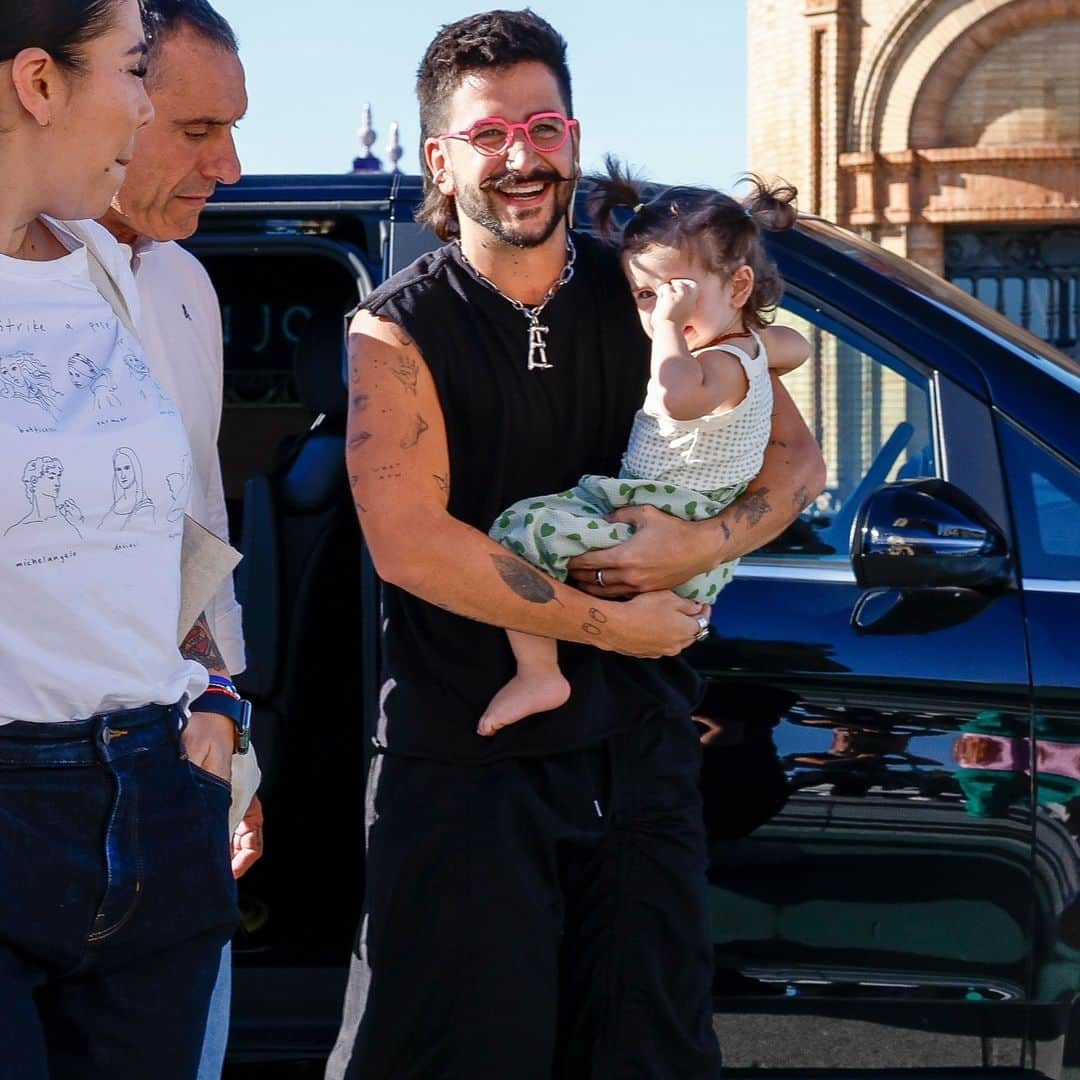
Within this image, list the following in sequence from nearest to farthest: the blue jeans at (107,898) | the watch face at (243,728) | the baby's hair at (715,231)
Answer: the blue jeans at (107,898) < the watch face at (243,728) < the baby's hair at (715,231)

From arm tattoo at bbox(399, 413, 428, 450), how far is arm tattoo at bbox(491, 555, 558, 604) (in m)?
0.19

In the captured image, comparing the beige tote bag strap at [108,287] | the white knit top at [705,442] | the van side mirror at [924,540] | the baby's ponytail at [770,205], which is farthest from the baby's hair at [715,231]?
the beige tote bag strap at [108,287]

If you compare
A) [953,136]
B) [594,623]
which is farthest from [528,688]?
[953,136]

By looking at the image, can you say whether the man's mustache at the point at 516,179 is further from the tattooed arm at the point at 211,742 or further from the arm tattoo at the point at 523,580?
the tattooed arm at the point at 211,742

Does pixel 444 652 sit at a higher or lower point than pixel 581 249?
lower

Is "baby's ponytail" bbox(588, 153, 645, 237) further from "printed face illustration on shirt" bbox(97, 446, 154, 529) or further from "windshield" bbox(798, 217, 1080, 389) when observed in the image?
"printed face illustration on shirt" bbox(97, 446, 154, 529)

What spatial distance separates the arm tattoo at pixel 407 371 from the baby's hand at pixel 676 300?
0.36m

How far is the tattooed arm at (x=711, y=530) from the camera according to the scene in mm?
2314

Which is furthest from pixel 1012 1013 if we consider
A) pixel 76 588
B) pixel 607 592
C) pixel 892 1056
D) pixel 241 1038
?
pixel 76 588

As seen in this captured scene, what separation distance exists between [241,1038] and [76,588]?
5.21ft

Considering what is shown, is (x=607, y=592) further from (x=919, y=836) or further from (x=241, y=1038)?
(x=241, y=1038)

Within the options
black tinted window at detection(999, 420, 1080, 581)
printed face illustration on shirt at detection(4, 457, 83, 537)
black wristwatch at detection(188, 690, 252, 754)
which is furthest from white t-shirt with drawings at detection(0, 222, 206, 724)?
black tinted window at detection(999, 420, 1080, 581)

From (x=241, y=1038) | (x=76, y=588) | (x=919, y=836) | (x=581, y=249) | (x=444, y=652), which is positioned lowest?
(x=241, y=1038)

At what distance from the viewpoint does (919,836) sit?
8.49 feet
